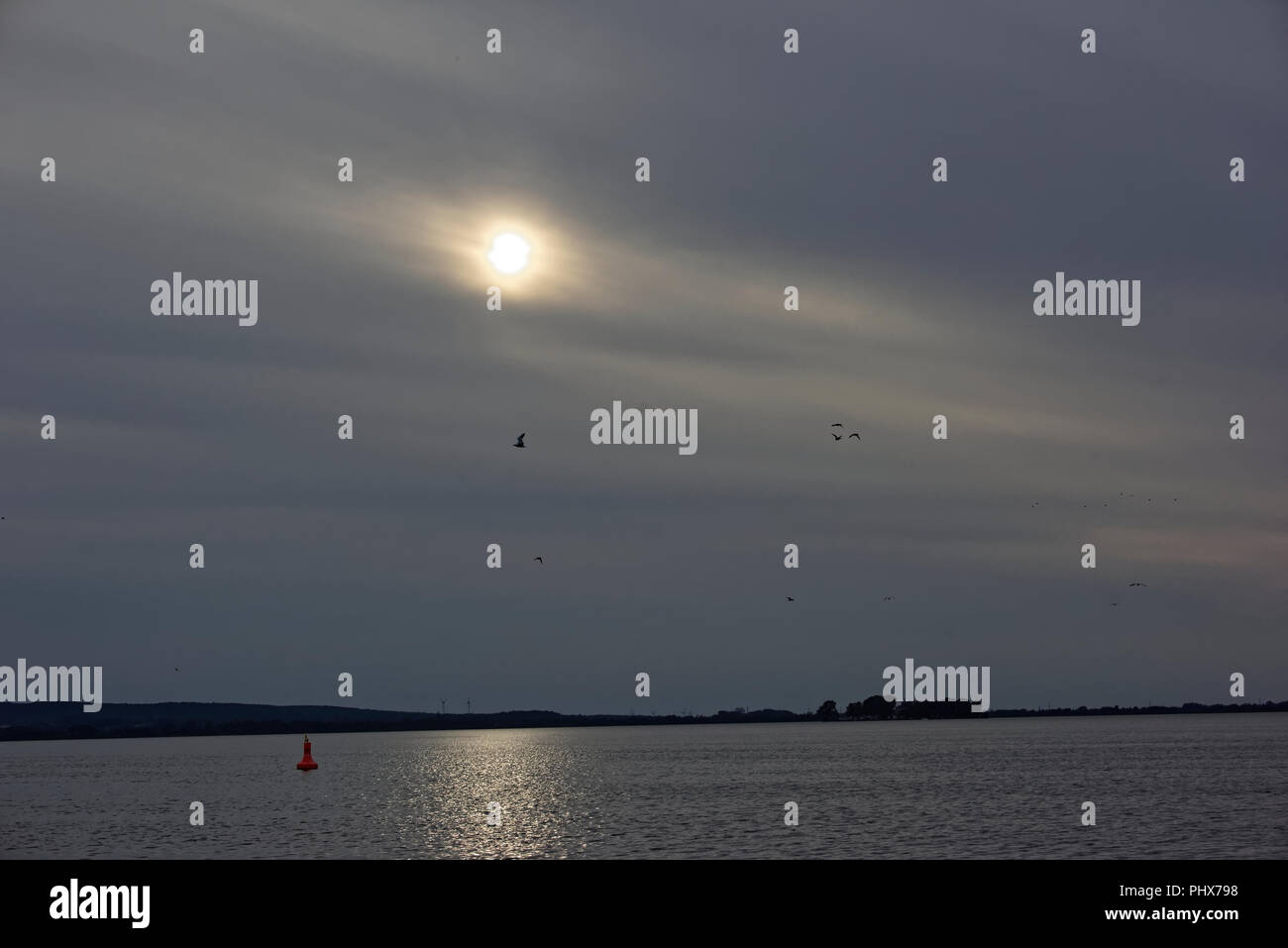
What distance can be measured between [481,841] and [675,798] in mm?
36519

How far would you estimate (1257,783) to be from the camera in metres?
116

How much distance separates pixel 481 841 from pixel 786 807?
90.5 ft

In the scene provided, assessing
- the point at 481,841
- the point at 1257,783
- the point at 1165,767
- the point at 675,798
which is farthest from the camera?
the point at 1165,767

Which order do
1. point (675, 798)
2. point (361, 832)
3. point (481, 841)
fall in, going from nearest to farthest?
point (481, 841)
point (361, 832)
point (675, 798)

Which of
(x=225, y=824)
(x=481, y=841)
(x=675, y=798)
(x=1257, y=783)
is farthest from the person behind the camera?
(x=1257, y=783)

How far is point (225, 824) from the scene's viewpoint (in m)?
90.2
